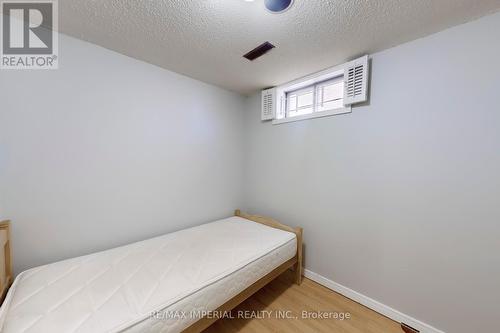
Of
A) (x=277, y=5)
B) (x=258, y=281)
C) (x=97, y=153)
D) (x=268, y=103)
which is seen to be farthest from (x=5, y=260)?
(x=268, y=103)

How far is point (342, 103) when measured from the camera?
1.85 meters

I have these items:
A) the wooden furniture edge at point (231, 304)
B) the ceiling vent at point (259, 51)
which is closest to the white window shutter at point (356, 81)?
the ceiling vent at point (259, 51)

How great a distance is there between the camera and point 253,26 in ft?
4.31

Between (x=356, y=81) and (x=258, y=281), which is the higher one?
(x=356, y=81)

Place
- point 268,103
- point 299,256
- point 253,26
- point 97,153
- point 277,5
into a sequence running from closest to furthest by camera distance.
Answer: point 277,5 < point 253,26 < point 97,153 < point 299,256 < point 268,103

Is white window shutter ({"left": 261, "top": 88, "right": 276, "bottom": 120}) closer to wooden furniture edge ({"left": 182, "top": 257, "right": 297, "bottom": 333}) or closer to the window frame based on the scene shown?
the window frame

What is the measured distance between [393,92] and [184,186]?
2.25 m

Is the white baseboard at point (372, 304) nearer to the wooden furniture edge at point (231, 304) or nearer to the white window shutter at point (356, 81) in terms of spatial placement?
the wooden furniture edge at point (231, 304)

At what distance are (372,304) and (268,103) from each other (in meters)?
2.36

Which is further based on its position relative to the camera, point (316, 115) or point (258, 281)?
point (316, 115)

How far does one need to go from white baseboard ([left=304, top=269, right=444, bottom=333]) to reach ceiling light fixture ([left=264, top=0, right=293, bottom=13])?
2.42 m

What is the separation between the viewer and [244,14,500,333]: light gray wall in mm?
1196

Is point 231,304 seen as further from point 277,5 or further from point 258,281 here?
point 277,5

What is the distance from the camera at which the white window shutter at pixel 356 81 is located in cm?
161
